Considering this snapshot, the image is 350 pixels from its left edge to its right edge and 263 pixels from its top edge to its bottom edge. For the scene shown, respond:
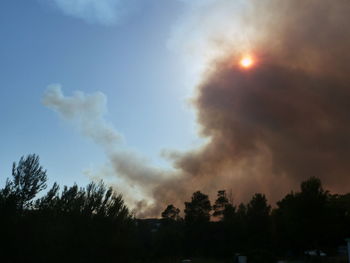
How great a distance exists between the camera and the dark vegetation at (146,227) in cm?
2644

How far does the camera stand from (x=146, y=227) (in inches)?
2815

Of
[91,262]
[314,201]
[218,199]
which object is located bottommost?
[91,262]

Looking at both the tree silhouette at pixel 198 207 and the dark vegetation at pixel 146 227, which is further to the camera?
the tree silhouette at pixel 198 207

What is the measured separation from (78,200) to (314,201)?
99.7ft

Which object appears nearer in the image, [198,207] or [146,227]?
[146,227]

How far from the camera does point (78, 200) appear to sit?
3600 centimetres

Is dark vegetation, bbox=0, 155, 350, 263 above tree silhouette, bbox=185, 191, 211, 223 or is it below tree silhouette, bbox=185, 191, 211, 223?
below

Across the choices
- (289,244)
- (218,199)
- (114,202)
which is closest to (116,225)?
(114,202)

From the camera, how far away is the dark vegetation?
26.4m

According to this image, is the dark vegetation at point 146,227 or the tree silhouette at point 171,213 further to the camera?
the tree silhouette at point 171,213

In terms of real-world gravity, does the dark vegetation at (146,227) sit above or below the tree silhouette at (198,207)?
below

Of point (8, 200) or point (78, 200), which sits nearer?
point (8, 200)

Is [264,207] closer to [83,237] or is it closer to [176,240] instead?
[176,240]

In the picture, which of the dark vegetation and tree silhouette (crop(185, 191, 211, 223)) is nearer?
the dark vegetation
